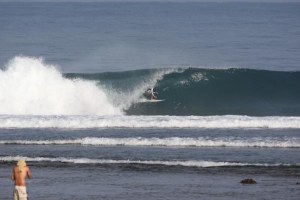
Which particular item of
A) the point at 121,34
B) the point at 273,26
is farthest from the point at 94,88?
the point at 273,26

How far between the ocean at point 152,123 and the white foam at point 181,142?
33mm

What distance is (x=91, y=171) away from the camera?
25812mm

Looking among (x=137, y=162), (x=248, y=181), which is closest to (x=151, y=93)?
(x=137, y=162)

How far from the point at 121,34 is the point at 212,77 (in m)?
47.4

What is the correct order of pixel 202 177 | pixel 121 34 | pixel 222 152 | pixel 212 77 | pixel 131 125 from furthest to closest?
pixel 121 34
pixel 212 77
pixel 131 125
pixel 222 152
pixel 202 177

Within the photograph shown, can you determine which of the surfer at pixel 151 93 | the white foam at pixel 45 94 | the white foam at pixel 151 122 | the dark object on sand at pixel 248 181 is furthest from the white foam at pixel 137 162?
the surfer at pixel 151 93

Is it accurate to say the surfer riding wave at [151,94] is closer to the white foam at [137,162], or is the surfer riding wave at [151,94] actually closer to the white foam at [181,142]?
the white foam at [181,142]

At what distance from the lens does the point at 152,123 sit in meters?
33.5

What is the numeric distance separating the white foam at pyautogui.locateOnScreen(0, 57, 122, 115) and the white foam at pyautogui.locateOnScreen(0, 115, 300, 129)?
3914 millimetres

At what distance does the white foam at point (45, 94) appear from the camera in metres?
38.6

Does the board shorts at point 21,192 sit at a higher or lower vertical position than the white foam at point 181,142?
lower

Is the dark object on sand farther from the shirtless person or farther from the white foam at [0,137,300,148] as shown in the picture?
the shirtless person

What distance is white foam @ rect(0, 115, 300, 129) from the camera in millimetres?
33125

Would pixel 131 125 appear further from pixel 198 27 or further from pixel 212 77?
pixel 198 27
